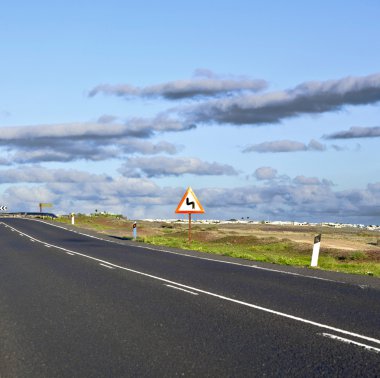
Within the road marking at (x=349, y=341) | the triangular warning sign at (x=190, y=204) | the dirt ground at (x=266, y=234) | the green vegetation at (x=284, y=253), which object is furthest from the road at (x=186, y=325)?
the dirt ground at (x=266, y=234)

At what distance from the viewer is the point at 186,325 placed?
9359mm

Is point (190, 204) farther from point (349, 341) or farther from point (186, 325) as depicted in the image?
point (349, 341)

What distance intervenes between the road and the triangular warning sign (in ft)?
49.4

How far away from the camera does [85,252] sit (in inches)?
1043

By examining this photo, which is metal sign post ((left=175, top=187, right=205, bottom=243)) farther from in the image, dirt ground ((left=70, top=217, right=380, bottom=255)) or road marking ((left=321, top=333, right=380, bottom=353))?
road marking ((left=321, top=333, right=380, bottom=353))

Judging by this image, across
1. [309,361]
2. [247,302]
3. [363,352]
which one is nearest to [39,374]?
[309,361]

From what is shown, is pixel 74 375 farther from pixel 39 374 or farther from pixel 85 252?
pixel 85 252

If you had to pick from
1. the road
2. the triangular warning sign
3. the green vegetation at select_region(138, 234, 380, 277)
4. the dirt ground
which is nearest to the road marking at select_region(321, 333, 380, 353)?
the road

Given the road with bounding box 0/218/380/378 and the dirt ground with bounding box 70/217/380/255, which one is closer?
the road with bounding box 0/218/380/378

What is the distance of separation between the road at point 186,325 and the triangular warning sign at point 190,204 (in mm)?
15061

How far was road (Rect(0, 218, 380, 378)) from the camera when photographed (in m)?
6.99

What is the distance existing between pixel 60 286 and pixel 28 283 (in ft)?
3.81

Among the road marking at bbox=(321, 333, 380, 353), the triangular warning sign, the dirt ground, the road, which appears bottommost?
the dirt ground

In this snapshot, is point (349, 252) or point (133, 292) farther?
point (349, 252)
